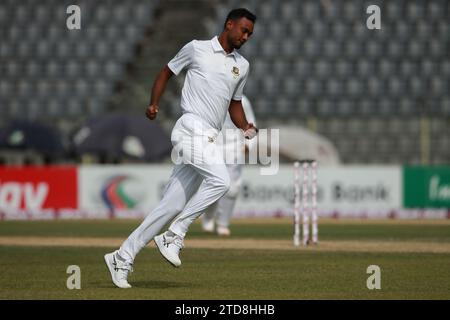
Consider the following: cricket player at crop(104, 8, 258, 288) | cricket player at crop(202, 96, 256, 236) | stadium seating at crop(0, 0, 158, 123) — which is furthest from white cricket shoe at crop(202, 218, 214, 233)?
stadium seating at crop(0, 0, 158, 123)

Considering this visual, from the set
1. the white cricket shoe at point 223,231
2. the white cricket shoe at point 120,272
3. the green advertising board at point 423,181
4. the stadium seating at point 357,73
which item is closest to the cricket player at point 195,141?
the white cricket shoe at point 120,272

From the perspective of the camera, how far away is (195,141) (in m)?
9.68

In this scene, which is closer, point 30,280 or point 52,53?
point 30,280

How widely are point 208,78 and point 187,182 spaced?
901mm

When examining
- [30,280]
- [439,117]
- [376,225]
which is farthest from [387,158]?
[30,280]

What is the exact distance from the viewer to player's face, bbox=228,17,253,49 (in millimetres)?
9773

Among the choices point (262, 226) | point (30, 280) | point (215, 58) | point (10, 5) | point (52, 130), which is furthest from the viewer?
point (10, 5)

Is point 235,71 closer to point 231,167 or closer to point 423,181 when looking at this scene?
point 231,167

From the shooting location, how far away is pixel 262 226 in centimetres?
2112

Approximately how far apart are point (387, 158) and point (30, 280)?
19.0 metres

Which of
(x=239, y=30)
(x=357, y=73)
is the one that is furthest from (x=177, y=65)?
(x=357, y=73)

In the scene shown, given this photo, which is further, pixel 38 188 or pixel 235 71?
pixel 38 188

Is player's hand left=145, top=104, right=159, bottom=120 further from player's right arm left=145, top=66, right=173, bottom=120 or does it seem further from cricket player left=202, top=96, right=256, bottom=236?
cricket player left=202, top=96, right=256, bottom=236
